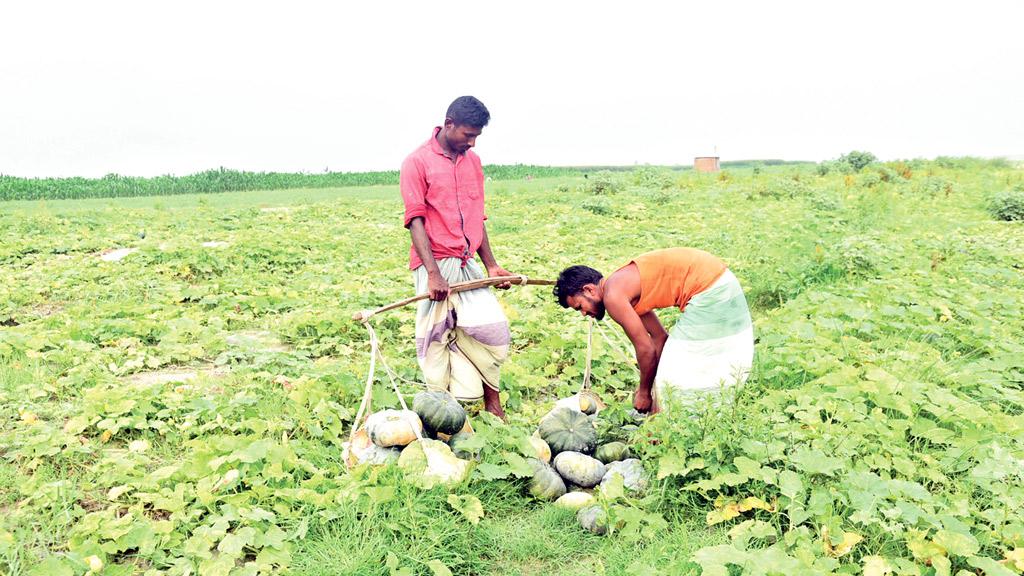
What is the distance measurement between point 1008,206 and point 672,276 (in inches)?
553

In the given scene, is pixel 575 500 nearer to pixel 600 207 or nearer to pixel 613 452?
pixel 613 452

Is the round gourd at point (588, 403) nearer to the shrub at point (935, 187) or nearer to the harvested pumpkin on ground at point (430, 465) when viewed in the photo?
the harvested pumpkin on ground at point (430, 465)

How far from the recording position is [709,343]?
12.9 ft

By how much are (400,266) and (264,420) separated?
18.0ft

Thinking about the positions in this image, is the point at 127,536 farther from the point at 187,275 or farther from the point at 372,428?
the point at 187,275

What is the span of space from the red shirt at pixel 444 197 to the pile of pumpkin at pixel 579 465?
1.18 m

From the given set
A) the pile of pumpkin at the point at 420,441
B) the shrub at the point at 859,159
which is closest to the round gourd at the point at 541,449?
the pile of pumpkin at the point at 420,441

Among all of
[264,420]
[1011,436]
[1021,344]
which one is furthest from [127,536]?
[1021,344]

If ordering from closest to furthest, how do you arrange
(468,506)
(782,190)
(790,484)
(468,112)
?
(790,484) < (468,506) < (468,112) < (782,190)

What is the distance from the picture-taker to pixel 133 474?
12.1ft

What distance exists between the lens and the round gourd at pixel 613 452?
395 cm

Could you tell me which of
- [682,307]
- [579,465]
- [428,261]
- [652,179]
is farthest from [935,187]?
[428,261]

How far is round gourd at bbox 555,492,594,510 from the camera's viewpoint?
3.51 metres

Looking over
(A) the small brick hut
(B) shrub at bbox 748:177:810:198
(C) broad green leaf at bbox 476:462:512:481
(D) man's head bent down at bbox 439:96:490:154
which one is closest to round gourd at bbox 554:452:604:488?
(C) broad green leaf at bbox 476:462:512:481
